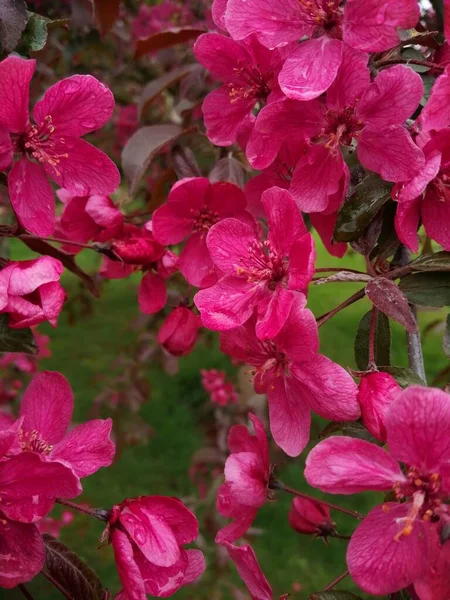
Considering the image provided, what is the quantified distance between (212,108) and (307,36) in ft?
0.72

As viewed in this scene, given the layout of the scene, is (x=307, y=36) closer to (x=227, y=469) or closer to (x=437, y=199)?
(x=437, y=199)

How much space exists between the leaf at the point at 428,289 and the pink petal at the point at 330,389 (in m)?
0.17

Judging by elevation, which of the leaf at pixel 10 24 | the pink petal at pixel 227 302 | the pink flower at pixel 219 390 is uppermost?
the leaf at pixel 10 24

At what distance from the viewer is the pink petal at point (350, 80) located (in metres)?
0.84

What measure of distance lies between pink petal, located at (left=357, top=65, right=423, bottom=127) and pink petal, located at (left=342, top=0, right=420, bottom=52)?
0.04 metres

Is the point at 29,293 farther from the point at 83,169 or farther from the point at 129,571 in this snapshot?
the point at 129,571

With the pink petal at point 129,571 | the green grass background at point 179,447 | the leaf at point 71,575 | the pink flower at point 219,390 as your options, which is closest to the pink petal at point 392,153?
the pink petal at point 129,571

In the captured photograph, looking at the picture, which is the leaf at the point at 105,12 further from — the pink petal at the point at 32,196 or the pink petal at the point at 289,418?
the pink petal at the point at 289,418

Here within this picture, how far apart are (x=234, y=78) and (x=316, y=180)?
0.23 metres

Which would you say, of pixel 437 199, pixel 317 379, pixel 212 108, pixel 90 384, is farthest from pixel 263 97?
pixel 90 384

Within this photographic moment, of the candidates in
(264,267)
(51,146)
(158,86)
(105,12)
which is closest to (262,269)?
(264,267)

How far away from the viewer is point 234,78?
1.03 m

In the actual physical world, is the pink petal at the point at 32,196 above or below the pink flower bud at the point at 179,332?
above

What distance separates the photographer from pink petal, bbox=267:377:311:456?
2.91ft
